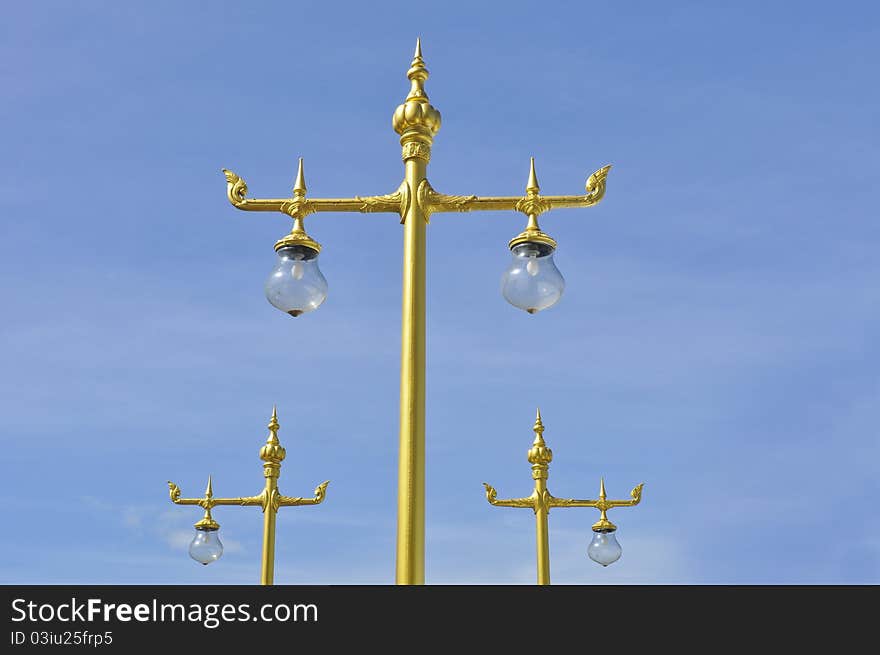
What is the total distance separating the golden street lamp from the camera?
652 cm

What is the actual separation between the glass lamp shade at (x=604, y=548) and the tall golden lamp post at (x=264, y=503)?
435 centimetres

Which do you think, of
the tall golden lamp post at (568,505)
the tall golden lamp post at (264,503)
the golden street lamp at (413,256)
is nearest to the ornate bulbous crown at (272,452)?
the tall golden lamp post at (264,503)

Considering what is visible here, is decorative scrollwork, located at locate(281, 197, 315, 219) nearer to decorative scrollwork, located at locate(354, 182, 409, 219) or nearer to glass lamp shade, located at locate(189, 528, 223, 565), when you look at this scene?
decorative scrollwork, located at locate(354, 182, 409, 219)

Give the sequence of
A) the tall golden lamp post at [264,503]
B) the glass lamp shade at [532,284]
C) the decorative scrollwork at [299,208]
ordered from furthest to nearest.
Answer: the tall golden lamp post at [264,503] < the decorative scrollwork at [299,208] < the glass lamp shade at [532,284]

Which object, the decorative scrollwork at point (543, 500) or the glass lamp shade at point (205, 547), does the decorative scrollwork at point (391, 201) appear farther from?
the glass lamp shade at point (205, 547)

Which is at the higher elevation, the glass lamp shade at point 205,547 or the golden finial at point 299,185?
the golden finial at point 299,185

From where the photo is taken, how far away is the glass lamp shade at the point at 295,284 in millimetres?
7227

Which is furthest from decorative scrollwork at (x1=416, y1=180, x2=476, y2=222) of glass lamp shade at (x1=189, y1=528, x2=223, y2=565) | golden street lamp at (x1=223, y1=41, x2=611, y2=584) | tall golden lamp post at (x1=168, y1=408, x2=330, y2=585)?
glass lamp shade at (x1=189, y1=528, x2=223, y2=565)

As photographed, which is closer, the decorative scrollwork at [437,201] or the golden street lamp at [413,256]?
the golden street lamp at [413,256]

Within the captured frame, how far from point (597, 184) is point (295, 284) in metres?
2.47
